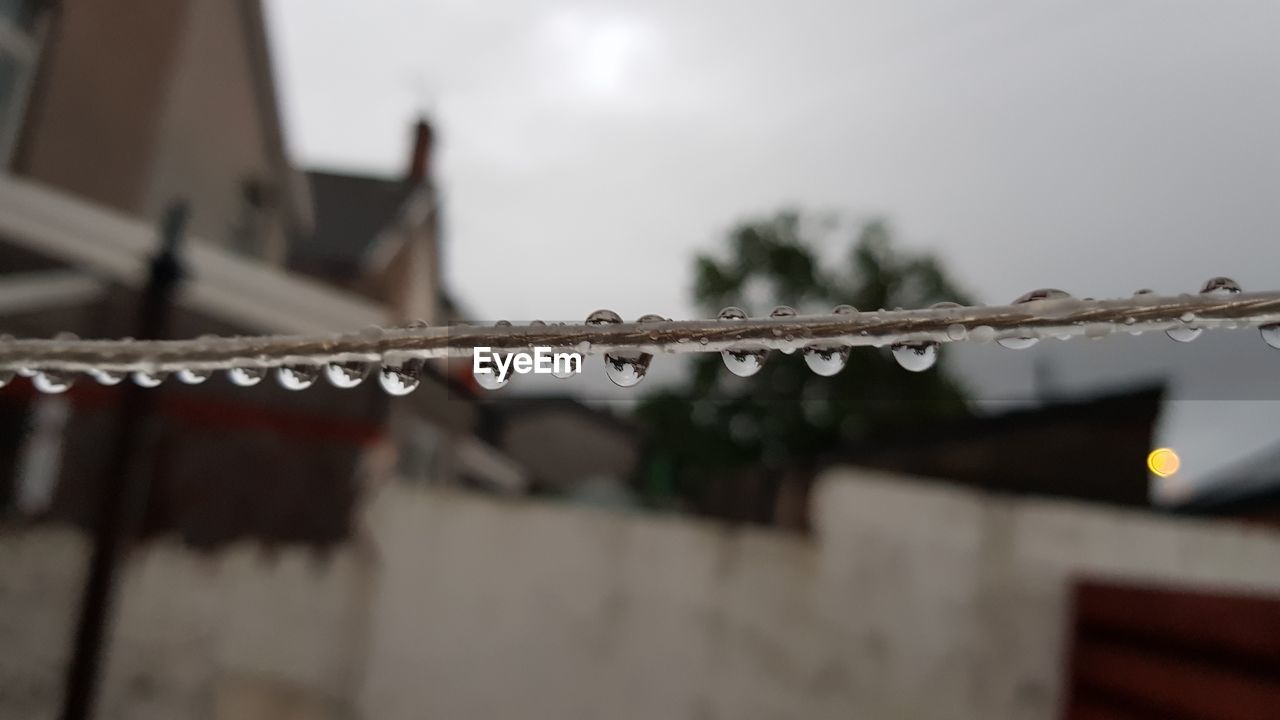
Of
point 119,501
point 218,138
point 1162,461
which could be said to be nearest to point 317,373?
point 119,501

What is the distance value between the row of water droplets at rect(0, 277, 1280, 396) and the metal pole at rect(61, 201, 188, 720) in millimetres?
2803

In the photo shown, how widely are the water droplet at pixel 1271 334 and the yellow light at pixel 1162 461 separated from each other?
5.53 meters

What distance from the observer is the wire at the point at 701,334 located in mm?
674

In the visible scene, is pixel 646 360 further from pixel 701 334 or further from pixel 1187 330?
pixel 1187 330

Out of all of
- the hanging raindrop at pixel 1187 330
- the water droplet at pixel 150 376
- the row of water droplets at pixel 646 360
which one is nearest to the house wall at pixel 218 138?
the water droplet at pixel 150 376

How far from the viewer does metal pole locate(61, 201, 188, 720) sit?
314 cm

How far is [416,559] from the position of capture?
3574 mm

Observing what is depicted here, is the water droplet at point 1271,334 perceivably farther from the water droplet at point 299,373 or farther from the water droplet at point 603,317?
the water droplet at point 299,373

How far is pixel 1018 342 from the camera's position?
29.0 inches

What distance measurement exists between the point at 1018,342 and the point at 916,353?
0.10 metres

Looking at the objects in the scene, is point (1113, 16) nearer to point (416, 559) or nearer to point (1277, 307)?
point (416, 559)

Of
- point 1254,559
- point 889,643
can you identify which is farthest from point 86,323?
point 1254,559

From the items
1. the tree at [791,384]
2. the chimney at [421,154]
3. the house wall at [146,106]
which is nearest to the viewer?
the house wall at [146,106]

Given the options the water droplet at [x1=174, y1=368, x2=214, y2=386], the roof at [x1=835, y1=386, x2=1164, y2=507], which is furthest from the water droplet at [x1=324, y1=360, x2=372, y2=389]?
the roof at [x1=835, y1=386, x2=1164, y2=507]
